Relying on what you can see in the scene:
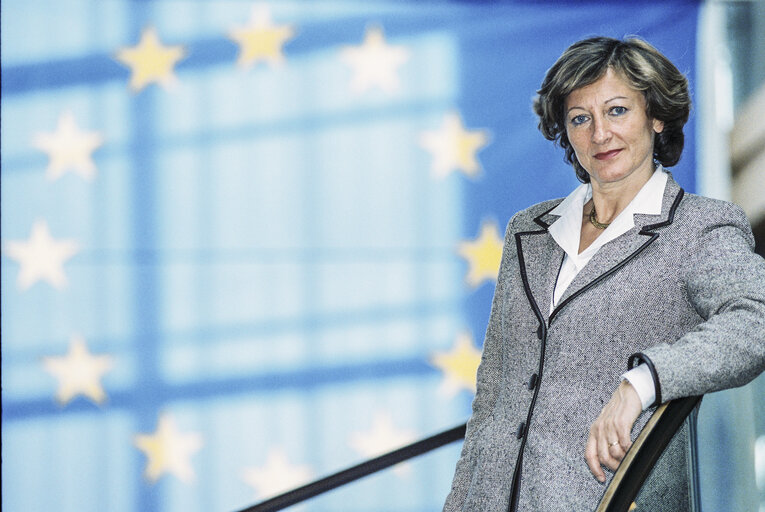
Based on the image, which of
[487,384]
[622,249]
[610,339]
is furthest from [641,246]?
[487,384]

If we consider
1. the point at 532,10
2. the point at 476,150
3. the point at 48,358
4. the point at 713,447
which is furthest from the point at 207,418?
Result: the point at 713,447

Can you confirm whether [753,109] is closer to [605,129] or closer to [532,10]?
[532,10]

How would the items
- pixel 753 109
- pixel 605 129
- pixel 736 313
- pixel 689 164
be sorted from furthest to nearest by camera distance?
pixel 753 109, pixel 689 164, pixel 605 129, pixel 736 313

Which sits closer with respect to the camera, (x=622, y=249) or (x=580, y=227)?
(x=622, y=249)

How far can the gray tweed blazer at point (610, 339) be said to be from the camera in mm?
1431

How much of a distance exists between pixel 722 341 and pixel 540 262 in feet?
1.61

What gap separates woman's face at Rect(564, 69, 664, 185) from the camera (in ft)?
5.65

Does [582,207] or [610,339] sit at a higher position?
[582,207]

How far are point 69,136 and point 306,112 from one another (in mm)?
979

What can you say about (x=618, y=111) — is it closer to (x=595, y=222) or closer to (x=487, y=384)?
(x=595, y=222)

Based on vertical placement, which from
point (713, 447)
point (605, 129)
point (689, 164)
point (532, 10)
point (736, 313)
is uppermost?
point (532, 10)

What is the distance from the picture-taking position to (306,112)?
12.9 ft

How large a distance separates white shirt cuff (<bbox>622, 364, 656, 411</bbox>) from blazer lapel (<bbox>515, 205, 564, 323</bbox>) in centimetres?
31

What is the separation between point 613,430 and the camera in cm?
144
